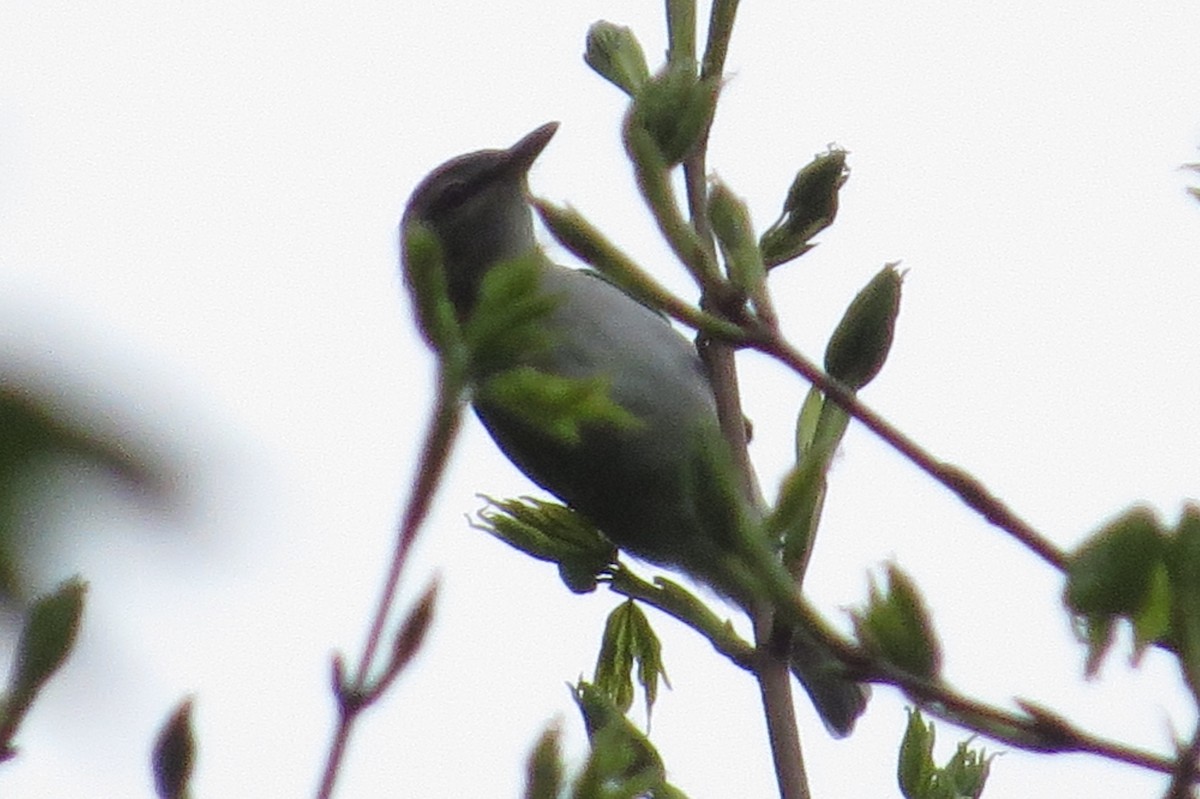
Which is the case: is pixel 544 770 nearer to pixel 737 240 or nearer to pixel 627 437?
pixel 737 240

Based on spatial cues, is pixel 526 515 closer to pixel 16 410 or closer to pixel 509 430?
pixel 16 410

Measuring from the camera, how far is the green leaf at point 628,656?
256 cm

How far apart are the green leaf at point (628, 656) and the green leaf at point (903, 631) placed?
1286 mm

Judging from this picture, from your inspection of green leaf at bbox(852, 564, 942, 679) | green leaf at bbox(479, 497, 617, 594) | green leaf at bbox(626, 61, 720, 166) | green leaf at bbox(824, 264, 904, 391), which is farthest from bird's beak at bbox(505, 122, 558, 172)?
green leaf at bbox(852, 564, 942, 679)

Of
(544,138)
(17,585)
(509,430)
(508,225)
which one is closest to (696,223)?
(17,585)

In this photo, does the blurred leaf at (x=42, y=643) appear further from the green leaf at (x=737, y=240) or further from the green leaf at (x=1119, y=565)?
the green leaf at (x=737, y=240)

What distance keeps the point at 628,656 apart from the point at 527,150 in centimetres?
402

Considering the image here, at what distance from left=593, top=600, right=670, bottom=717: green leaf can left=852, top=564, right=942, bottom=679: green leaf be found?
4.22ft

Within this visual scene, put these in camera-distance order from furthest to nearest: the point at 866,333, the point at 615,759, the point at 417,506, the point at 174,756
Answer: the point at 866,333 < the point at 615,759 < the point at 174,756 < the point at 417,506

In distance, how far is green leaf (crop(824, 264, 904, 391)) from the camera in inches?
85.0

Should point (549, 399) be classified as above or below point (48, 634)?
above

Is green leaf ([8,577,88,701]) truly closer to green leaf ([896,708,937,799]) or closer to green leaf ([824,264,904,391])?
green leaf ([824,264,904,391])

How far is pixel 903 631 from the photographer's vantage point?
50.4 inches

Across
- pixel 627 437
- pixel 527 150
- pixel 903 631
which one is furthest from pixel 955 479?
pixel 527 150
